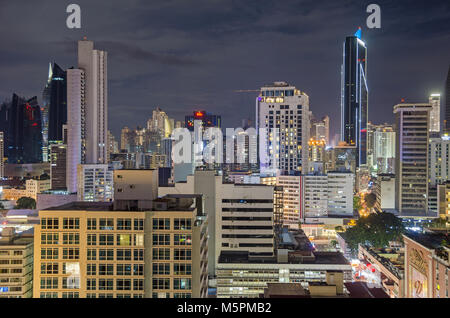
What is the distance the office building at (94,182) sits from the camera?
1267 inches

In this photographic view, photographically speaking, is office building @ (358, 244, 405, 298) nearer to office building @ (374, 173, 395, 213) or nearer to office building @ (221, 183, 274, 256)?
office building @ (221, 183, 274, 256)

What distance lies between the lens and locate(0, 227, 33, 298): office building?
9094 mm

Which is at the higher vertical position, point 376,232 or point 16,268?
point 16,268

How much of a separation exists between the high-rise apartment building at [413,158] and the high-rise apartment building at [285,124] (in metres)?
7.41

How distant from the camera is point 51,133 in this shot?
54562 millimetres

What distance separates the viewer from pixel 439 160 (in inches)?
1320

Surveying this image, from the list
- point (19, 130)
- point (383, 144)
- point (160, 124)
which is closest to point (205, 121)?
point (160, 124)

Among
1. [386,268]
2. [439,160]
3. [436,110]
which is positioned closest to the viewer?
[386,268]

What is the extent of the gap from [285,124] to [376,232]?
14.7 metres

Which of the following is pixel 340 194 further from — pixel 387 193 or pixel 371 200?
pixel 371 200

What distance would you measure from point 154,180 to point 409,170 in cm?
2665

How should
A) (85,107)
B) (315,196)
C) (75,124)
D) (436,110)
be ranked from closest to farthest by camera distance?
(315,196) → (75,124) → (85,107) → (436,110)
